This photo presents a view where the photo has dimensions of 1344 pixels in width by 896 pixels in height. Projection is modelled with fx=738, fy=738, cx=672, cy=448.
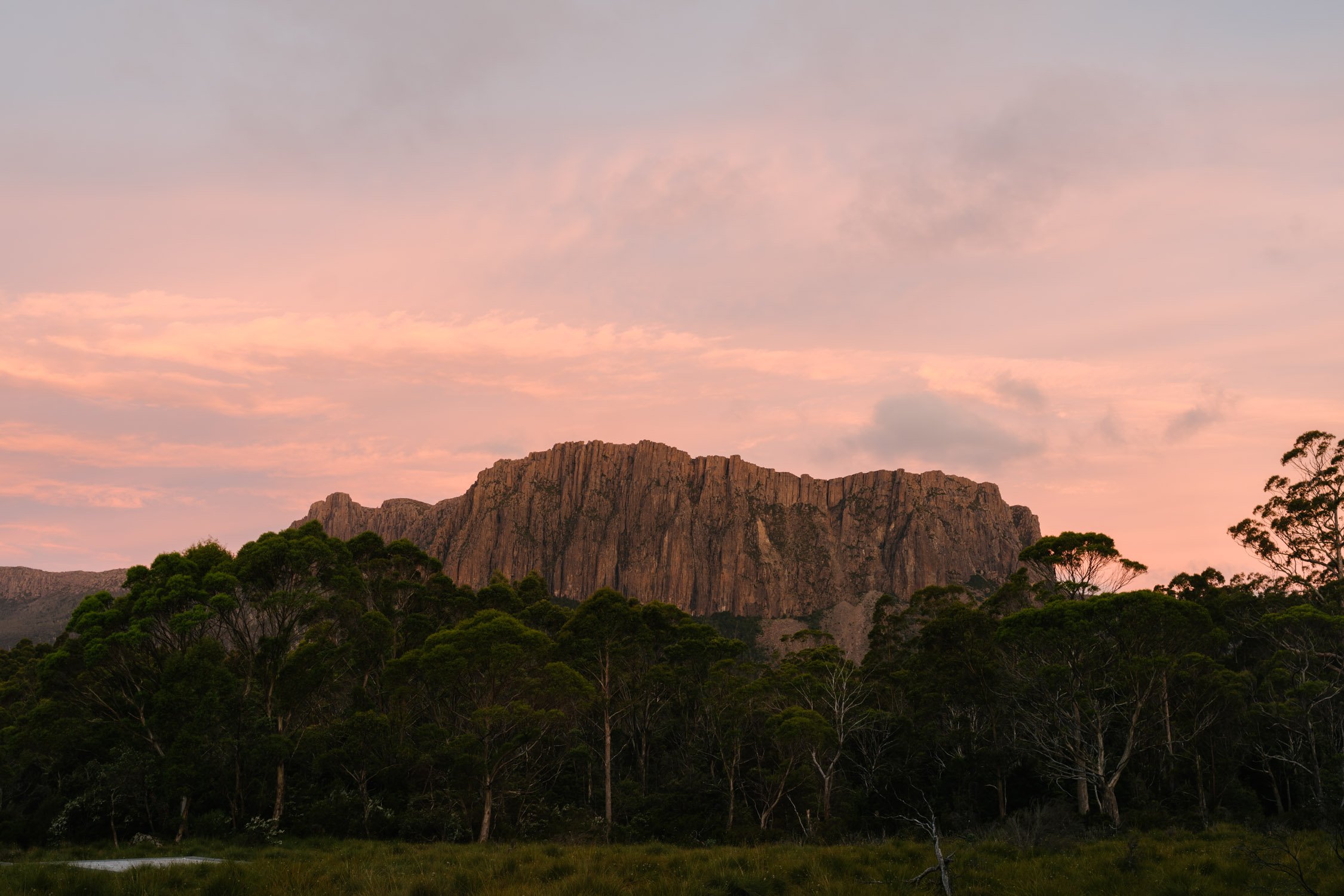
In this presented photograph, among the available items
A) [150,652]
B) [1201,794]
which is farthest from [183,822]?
[1201,794]

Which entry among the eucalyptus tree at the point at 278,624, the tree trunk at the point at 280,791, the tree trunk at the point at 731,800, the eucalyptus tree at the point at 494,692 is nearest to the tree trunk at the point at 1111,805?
the tree trunk at the point at 731,800

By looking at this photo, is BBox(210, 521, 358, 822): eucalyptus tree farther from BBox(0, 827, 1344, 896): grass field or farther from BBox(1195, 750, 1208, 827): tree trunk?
BBox(1195, 750, 1208, 827): tree trunk

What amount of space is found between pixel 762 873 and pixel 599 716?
3877 cm

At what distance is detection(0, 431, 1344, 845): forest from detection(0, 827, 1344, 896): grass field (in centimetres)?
1030

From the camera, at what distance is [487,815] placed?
109 ft

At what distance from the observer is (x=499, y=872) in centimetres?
1382

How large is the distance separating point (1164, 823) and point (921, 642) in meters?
24.8

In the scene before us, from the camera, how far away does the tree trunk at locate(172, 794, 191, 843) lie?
1205 inches

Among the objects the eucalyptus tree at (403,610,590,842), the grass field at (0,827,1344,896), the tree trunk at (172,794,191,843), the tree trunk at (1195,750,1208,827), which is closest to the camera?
the grass field at (0,827,1344,896)

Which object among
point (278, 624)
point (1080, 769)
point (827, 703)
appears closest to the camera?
point (1080, 769)

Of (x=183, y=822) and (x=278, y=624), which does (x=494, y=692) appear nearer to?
(x=278, y=624)

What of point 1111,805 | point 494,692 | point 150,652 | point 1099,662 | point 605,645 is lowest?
point 1111,805

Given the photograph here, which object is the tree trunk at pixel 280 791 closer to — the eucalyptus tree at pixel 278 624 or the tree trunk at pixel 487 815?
the eucalyptus tree at pixel 278 624

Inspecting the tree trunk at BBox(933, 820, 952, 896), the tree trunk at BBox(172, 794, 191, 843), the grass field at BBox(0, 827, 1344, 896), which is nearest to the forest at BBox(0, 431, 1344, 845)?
the tree trunk at BBox(172, 794, 191, 843)
